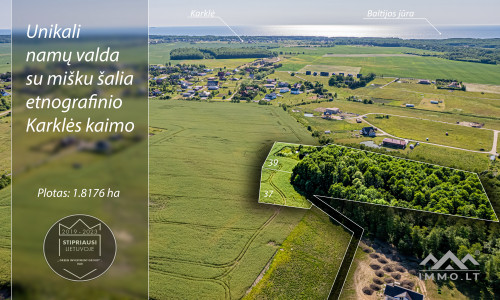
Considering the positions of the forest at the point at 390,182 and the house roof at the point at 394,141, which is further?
the house roof at the point at 394,141

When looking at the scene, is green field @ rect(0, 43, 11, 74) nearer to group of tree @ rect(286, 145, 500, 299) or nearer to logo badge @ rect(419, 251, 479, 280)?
group of tree @ rect(286, 145, 500, 299)

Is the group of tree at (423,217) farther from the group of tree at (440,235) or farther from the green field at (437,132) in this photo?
the green field at (437,132)

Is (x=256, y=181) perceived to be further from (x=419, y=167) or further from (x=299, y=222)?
(x=419, y=167)

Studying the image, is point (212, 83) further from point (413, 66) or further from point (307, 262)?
point (413, 66)

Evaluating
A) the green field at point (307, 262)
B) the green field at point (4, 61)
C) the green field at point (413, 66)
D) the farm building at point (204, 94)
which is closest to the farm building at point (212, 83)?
the farm building at point (204, 94)

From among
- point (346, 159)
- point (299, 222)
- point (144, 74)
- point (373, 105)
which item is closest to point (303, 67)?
point (373, 105)
